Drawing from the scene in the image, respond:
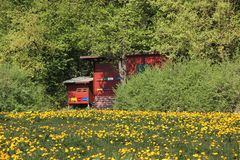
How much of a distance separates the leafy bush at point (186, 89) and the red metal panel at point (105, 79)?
12385mm

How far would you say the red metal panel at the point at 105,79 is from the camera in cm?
3588

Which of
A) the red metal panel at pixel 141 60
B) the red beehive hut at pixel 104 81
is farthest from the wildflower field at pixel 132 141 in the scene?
the red beehive hut at pixel 104 81

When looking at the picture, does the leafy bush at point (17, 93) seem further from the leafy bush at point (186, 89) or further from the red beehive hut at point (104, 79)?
the red beehive hut at point (104, 79)

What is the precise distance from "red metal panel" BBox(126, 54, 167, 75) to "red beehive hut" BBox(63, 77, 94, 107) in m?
4.54

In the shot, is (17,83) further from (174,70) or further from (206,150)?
(206,150)

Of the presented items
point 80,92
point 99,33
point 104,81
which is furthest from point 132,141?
point 80,92

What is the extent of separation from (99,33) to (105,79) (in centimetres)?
582

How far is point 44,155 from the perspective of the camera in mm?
8875

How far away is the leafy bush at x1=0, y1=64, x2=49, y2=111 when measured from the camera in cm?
2209

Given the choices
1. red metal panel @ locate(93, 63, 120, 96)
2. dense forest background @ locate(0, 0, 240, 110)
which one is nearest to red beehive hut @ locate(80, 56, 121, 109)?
red metal panel @ locate(93, 63, 120, 96)

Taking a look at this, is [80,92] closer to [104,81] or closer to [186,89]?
[104,81]

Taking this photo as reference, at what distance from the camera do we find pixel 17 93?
74.3 ft

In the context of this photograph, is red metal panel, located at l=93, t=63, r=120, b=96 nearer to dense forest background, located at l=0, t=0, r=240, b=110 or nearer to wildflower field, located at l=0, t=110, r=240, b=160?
dense forest background, located at l=0, t=0, r=240, b=110

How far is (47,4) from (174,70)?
2258 cm
